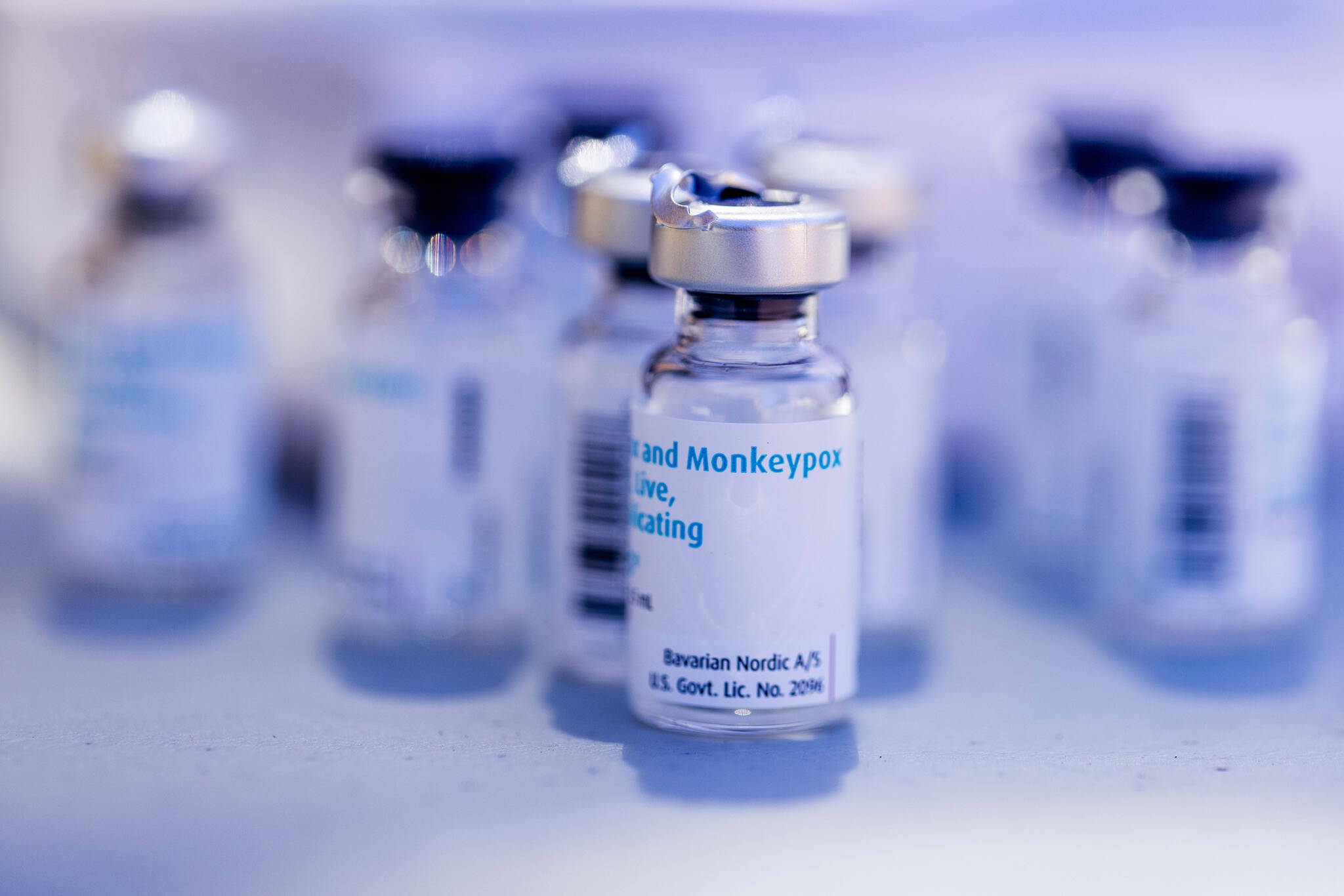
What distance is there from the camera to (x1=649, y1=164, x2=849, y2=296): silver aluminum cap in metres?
0.67

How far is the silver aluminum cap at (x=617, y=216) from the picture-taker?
756mm

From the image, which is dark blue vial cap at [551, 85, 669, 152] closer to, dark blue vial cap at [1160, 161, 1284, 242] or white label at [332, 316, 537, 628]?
white label at [332, 316, 537, 628]

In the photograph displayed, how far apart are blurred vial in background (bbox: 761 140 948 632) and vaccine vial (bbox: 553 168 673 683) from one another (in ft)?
0.35

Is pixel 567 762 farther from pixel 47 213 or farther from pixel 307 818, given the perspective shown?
pixel 47 213

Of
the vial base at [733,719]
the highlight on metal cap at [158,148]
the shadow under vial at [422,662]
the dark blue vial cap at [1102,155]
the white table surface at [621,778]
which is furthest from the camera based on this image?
the dark blue vial cap at [1102,155]

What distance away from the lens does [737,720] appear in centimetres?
71

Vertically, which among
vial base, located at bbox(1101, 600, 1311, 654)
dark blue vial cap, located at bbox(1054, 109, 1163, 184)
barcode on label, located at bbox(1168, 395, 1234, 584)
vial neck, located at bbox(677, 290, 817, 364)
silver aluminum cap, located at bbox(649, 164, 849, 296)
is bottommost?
vial base, located at bbox(1101, 600, 1311, 654)

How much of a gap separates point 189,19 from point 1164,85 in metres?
0.77

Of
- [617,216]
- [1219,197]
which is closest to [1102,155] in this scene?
[1219,197]

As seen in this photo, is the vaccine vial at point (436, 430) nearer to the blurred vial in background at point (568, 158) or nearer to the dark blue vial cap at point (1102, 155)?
the blurred vial in background at point (568, 158)

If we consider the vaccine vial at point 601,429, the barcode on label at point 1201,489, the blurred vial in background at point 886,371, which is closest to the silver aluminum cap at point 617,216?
the vaccine vial at point 601,429

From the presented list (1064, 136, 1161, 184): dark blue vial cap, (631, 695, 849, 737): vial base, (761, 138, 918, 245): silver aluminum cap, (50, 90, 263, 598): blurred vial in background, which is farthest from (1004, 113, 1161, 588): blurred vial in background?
(50, 90, 263, 598): blurred vial in background

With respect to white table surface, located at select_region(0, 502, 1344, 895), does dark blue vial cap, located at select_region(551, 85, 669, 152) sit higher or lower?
higher

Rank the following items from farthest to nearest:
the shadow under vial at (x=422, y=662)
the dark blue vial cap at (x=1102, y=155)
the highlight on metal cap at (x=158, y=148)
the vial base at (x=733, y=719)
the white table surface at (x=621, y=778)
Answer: the dark blue vial cap at (x=1102, y=155) → the highlight on metal cap at (x=158, y=148) → the shadow under vial at (x=422, y=662) → the vial base at (x=733, y=719) → the white table surface at (x=621, y=778)
